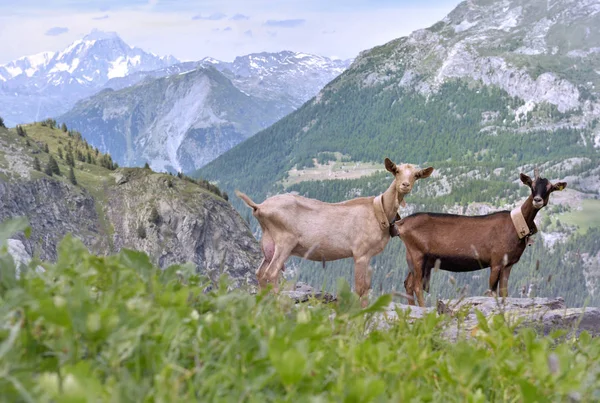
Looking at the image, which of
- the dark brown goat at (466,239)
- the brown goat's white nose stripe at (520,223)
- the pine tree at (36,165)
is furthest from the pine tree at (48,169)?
the brown goat's white nose stripe at (520,223)

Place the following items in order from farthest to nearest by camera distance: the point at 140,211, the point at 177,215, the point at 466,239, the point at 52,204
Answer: the point at 177,215
the point at 140,211
the point at 52,204
the point at 466,239

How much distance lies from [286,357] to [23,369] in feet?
3.66

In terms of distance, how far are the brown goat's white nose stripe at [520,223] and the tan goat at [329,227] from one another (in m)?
2.74

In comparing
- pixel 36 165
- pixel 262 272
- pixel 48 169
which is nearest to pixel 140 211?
pixel 48 169

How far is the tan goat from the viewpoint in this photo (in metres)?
13.0

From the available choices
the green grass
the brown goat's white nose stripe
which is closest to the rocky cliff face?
the brown goat's white nose stripe

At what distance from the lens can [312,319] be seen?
4.25 meters

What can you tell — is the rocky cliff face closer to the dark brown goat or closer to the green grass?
the dark brown goat

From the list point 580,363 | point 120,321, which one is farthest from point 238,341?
point 580,363

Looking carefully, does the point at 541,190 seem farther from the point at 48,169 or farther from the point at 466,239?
the point at 48,169

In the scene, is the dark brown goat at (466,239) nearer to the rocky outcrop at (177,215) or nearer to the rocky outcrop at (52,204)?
the rocky outcrop at (52,204)

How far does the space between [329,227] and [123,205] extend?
17360cm

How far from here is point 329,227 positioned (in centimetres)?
1324

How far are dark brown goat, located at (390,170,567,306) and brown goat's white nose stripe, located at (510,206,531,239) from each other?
0.11ft
